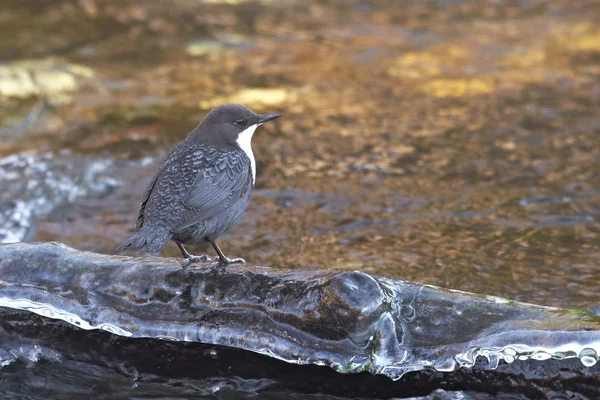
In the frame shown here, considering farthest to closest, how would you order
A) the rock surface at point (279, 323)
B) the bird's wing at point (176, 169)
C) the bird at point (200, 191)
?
1. the bird's wing at point (176, 169)
2. the bird at point (200, 191)
3. the rock surface at point (279, 323)

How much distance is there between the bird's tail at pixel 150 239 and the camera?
3959 millimetres

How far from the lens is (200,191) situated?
431 cm

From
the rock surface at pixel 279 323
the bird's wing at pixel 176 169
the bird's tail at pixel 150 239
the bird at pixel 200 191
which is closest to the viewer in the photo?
the rock surface at pixel 279 323

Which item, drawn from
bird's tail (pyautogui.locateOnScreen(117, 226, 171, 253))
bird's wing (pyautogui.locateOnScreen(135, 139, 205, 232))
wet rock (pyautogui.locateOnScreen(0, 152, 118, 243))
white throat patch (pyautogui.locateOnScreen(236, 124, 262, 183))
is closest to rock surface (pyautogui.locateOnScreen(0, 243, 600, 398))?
bird's tail (pyautogui.locateOnScreen(117, 226, 171, 253))

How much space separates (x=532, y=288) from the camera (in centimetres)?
488

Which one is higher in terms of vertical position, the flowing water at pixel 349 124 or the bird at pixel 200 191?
the bird at pixel 200 191

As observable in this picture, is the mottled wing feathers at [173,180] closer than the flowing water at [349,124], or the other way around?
the mottled wing feathers at [173,180]

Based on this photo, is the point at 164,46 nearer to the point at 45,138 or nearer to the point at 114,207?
the point at 45,138

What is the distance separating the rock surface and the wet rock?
6.14 ft

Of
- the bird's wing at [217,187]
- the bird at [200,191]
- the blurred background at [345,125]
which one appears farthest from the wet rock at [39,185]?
the bird's wing at [217,187]

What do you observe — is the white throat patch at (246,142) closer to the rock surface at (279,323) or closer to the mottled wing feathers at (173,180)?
the mottled wing feathers at (173,180)

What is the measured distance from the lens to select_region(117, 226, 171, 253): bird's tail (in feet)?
13.0

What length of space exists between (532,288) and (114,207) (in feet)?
10.4

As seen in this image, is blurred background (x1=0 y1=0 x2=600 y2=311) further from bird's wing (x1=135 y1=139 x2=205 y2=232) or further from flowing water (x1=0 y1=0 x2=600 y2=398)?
bird's wing (x1=135 y1=139 x2=205 y2=232)
